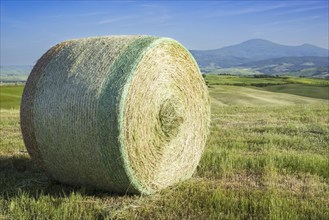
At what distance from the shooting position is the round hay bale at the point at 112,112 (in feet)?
19.5

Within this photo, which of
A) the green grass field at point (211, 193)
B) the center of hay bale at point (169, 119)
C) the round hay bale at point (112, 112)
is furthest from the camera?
the center of hay bale at point (169, 119)

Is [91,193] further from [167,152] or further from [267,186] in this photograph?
[267,186]

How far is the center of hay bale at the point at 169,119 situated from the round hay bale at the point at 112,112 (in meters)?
0.02

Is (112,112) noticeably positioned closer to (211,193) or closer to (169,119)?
(169,119)

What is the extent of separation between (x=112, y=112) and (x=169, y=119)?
139cm

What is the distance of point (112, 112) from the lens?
5.80 metres

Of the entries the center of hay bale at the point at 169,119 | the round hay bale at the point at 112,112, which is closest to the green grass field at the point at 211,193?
the round hay bale at the point at 112,112

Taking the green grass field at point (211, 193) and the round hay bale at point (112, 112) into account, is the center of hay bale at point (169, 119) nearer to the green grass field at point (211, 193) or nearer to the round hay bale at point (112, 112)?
the round hay bale at point (112, 112)

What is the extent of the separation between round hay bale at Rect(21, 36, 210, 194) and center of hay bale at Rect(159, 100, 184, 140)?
0.05ft

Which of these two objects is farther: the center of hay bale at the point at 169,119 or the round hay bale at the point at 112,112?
the center of hay bale at the point at 169,119

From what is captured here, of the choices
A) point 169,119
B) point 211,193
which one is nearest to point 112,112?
point 169,119

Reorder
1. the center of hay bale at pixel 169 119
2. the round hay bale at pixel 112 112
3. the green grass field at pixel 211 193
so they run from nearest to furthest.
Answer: the green grass field at pixel 211 193, the round hay bale at pixel 112 112, the center of hay bale at pixel 169 119

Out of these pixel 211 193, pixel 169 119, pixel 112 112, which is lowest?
pixel 211 193

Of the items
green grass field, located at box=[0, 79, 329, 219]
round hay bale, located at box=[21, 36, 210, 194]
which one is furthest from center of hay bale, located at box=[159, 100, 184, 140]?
green grass field, located at box=[0, 79, 329, 219]
